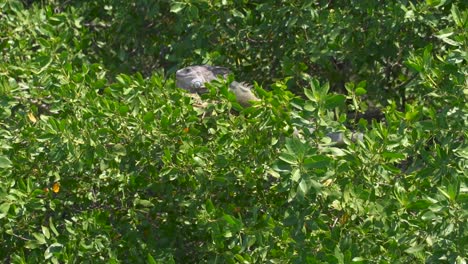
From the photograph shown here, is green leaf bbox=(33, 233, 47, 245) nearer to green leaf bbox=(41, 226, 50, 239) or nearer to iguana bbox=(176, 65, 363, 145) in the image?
green leaf bbox=(41, 226, 50, 239)

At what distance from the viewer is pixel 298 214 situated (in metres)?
3.97


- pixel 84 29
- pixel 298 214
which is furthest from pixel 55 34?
pixel 298 214

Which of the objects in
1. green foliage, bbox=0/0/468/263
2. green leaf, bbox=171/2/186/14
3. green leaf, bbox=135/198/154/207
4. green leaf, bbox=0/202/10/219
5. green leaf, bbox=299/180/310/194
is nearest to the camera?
green leaf, bbox=299/180/310/194

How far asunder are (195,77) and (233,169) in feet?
3.48

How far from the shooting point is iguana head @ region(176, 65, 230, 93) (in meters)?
5.16

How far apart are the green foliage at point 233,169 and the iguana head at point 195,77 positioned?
0.45 meters

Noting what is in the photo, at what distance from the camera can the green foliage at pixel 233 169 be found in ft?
12.8

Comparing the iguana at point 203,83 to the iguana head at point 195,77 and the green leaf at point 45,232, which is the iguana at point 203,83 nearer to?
the iguana head at point 195,77

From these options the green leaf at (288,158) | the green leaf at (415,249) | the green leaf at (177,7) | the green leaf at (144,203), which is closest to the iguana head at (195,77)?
the green leaf at (177,7)

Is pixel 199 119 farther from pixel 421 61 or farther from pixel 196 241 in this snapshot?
pixel 421 61

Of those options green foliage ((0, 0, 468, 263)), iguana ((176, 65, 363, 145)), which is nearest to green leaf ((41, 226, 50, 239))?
green foliage ((0, 0, 468, 263))

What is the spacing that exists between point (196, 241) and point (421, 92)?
1.70 meters

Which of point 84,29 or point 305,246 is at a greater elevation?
point 305,246

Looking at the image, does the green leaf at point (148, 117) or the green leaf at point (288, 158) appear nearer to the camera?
the green leaf at point (288, 158)
